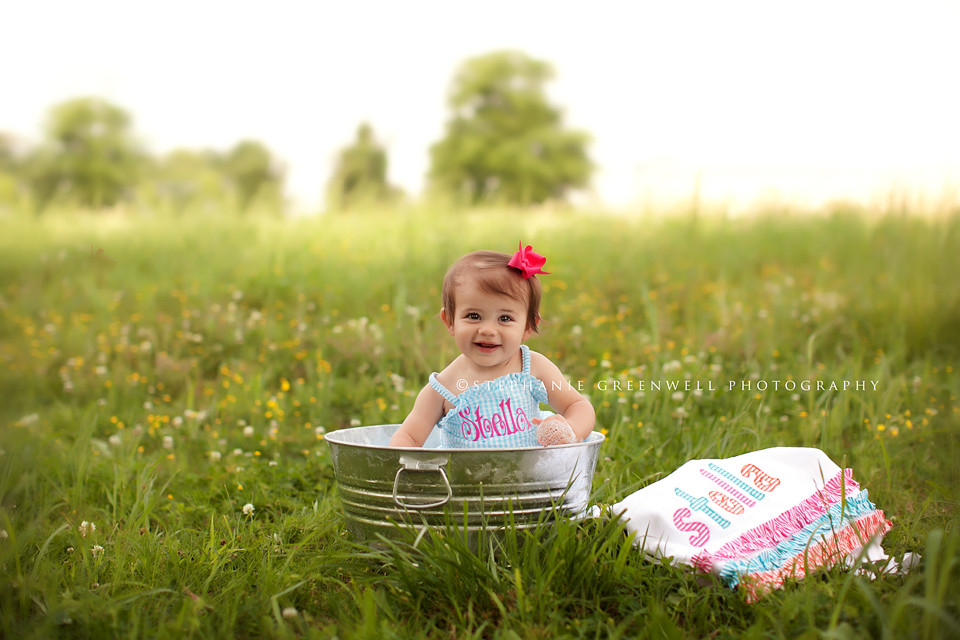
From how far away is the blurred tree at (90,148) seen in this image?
51.9 ft

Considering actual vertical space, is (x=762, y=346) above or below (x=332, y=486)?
above

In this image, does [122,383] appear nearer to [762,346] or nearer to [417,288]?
[417,288]

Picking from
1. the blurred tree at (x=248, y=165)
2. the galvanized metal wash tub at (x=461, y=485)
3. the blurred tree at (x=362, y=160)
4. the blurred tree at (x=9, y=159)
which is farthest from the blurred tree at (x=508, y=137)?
the galvanized metal wash tub at (x=461, y=485)

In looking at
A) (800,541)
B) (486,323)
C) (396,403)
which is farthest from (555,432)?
(396,403)

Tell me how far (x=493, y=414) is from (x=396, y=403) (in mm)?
1138

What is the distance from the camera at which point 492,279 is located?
76.3 inches

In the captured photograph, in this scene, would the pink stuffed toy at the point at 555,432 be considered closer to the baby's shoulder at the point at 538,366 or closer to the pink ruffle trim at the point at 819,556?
the baby's shoulder at the point at 538,366

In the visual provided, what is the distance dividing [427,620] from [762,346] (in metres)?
2.72

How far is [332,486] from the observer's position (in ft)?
8.38

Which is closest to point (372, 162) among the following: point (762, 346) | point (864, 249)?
point (864, 249)

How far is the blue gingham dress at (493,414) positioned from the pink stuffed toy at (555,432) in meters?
0.11

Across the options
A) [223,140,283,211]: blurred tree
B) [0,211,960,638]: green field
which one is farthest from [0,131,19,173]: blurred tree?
[223,140,283,211]: blurred tree

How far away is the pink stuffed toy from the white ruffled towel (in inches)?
8.7

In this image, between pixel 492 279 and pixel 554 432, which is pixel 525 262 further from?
pixel 554 432
